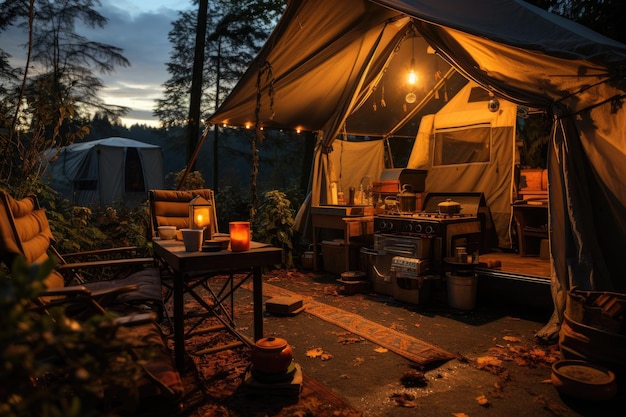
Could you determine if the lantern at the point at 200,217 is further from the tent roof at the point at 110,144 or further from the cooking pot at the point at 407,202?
the tent roof at the point at 110,144

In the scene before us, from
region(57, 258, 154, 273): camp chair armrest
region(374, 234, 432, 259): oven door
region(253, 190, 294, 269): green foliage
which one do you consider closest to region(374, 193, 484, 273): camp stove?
region(374, 234, 432, 259): oven door

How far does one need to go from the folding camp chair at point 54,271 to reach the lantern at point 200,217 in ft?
1.87

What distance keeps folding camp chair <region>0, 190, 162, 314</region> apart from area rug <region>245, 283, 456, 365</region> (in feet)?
6.55

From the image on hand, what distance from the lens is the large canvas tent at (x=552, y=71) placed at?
379cm

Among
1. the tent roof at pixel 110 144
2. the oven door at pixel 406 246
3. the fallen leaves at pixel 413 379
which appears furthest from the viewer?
the tent roof at pixel 110 144

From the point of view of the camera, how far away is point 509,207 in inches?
277

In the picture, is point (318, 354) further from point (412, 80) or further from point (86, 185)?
point (86, 185)

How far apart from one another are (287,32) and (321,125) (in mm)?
2725

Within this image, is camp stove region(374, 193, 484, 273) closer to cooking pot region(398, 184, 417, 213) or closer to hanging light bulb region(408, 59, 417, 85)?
cooking pot region(398, 184, 417, 213)

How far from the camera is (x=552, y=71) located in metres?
4.19

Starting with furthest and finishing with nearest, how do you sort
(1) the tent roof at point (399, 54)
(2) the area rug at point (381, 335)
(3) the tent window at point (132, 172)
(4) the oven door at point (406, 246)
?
(3) the tent window at point (132, 172), (4) the oven door at point (406, 246), (1) the tent roof at point (399, 54), (2) the area rug at point (381, 335)

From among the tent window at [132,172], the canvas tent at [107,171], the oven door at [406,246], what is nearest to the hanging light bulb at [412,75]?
the oven door at [406,246]

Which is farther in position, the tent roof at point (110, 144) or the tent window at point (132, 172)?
the tent window at point (132, 172)

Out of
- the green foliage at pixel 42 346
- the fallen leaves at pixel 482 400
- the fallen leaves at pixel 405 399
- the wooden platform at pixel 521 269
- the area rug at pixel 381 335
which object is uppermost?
the green foliage at pixel 42 346
